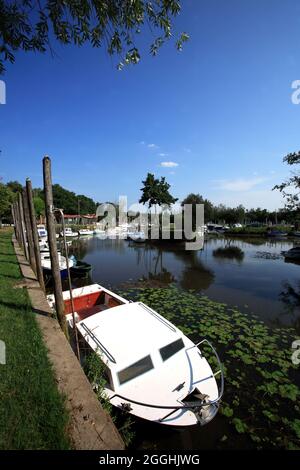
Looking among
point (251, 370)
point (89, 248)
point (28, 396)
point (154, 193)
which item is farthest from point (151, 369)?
point (154, 193)

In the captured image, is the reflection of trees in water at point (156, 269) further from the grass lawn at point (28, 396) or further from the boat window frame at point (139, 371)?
the grass lawn at point (28, 396)

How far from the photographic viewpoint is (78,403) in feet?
10.6

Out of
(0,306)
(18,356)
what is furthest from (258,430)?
(0,306)

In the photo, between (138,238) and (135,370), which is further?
(138,238)

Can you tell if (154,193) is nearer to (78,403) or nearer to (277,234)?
(277,234)

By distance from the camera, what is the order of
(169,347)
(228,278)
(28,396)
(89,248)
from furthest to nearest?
1. (89,248)
2. (228,278)
3. (169,347)
4. (28,396)

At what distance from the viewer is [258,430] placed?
177 inches

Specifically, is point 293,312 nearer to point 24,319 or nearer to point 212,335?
point 212,335

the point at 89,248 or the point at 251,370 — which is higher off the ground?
the point at 89,248

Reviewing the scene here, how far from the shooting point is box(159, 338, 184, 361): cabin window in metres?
5.03

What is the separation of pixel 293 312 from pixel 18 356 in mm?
11287

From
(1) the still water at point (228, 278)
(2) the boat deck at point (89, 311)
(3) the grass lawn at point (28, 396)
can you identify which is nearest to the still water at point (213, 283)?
(1) the still water at point (228, 278)

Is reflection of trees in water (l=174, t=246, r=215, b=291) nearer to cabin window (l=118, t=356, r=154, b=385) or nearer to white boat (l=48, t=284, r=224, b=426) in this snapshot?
white boat (l=48, t=284, r=224, b=426)

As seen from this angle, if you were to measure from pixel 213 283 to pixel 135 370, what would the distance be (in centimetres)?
1172
